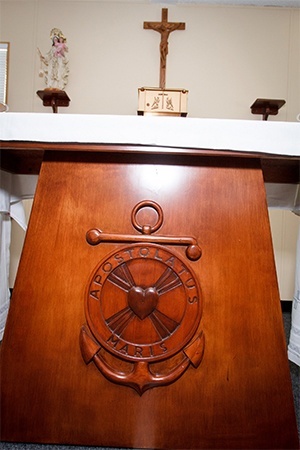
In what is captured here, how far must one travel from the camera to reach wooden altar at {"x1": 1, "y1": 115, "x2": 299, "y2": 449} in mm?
693

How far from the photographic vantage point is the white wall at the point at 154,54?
2453mm

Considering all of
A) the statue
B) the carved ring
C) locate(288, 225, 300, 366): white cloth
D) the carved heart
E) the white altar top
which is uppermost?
the statue

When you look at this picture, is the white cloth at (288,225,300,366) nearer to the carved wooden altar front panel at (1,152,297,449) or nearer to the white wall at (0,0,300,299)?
the carved wooden altar front panel at (1,152,297,449)

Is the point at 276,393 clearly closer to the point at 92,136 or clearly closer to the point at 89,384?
the point at 89,384

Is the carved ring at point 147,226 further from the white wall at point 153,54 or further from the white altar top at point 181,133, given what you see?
the white wall at point 153,54

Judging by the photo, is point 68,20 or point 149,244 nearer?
point 149,244

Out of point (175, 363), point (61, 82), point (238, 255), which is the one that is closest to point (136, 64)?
point (61, 82)

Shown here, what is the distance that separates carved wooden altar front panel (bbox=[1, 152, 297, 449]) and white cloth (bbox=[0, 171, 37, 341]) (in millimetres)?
276

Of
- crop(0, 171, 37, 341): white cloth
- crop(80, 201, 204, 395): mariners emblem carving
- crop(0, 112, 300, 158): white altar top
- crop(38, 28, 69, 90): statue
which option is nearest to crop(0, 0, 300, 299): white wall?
crop(38, 28, 69, 90): statue

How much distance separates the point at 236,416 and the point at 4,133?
2.72 ft

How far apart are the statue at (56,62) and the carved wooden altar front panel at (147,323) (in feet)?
6.32

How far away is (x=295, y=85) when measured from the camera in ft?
8.09

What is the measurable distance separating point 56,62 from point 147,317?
2.27 meters

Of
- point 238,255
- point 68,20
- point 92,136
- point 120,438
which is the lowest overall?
point 120,438
